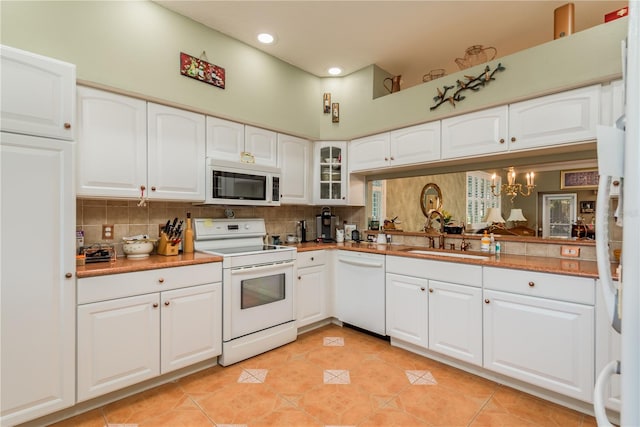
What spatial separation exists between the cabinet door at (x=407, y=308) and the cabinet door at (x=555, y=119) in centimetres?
133

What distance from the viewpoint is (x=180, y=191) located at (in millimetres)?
2531

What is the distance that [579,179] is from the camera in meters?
2.39

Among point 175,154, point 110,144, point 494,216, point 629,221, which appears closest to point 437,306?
point 494,216

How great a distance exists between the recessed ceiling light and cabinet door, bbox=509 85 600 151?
2.09 meters

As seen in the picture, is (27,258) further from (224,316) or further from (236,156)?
(236,156)

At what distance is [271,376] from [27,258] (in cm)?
168

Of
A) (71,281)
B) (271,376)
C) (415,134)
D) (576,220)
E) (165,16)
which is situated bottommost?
(271,376)

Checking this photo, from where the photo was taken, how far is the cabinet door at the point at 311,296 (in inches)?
119

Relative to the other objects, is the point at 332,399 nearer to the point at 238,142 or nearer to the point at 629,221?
the point at 629,221

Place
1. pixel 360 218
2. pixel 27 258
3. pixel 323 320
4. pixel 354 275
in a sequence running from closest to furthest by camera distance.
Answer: pixel 27 258
pixel 354 275
pixel 323 320
pixel 360 218

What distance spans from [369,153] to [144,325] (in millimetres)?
2551

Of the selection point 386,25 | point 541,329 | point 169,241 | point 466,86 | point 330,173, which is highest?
point 386,25

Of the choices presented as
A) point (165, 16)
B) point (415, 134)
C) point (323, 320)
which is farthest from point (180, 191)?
point (415, 134)

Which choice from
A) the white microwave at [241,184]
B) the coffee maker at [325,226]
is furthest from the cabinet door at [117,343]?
the coffee maker at [325,226]
